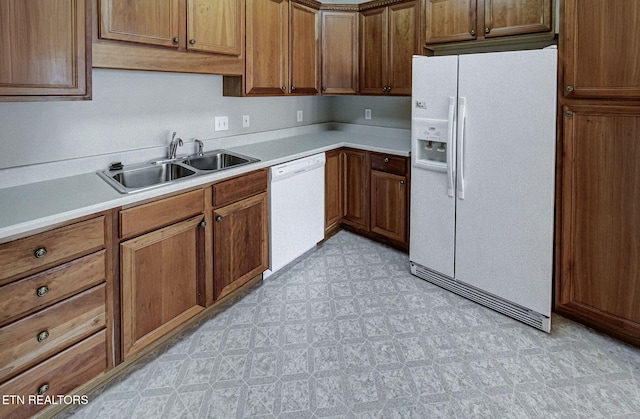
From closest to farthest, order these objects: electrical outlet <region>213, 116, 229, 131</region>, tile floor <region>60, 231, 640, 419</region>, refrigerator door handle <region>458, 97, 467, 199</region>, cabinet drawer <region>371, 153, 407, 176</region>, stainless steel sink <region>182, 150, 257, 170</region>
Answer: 1. tile floor <region>60, 231, 640, 419</region>
2. refrigerator door handle <region>458, 97, 467, 199</region>
3. stainless steel sink <region>182, 150, 257, 170</region>
4. electrical outlet <region>213, 116, 229, 131</region>
5. cabinet drawer <region>371, 153, 407, 176</region>

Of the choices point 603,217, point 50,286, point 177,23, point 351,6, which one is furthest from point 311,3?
point 50,286

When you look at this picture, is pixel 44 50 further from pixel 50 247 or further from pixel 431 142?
pixel 431 142

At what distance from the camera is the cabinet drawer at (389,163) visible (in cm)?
315

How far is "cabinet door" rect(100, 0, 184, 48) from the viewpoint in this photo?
1882mm

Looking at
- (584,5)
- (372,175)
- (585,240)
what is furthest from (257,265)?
(584,5)

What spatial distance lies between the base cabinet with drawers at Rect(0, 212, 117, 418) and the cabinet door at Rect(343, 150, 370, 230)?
2.23 metres

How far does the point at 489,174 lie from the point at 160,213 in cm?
195

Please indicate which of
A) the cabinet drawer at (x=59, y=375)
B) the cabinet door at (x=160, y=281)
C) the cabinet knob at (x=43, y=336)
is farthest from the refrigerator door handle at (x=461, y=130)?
the cabinet knob at (x=43, y=336)

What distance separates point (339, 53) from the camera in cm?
358

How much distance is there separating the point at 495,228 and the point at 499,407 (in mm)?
1082

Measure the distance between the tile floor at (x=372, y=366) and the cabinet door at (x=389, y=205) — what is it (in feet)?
2.41

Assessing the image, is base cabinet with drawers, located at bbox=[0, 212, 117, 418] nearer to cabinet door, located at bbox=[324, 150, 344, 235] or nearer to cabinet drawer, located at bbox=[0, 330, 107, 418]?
cabinet drawer, located at bbox=[0, 330, 107, 418]

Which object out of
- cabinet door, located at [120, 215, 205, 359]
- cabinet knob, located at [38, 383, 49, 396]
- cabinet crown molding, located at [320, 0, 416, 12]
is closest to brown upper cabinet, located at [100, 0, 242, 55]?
cabinet door, located at [120, 215, 205, 359]

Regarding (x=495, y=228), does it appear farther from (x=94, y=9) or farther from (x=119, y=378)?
(x=94, y=9)
